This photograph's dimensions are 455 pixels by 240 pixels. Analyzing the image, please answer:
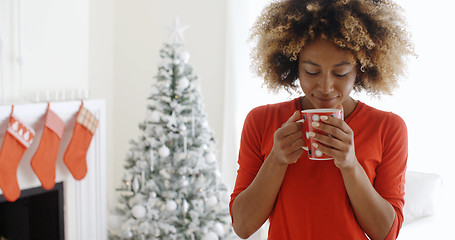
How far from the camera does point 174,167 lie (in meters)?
2.74

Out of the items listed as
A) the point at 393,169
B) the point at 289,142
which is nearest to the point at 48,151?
the point at 289,142

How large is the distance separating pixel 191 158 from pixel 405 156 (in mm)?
1860

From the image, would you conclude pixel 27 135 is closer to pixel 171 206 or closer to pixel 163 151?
pixel 163 151

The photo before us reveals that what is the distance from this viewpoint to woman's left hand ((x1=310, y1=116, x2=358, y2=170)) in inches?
33.3

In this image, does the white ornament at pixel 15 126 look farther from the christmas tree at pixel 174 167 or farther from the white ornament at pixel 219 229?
the white ornament at pixel 219 229

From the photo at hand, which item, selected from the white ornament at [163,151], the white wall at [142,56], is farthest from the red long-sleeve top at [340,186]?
the white wall at [142,56]

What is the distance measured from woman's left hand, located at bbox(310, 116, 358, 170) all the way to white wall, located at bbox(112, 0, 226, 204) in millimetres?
2737

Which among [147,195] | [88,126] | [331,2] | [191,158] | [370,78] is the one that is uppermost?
[331,2]

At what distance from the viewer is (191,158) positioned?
107 inches

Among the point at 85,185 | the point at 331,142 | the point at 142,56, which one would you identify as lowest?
the point at 85,185

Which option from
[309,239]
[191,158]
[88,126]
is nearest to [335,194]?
[309,239]

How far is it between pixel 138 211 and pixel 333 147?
1.99m

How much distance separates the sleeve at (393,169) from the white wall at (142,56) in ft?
8.71

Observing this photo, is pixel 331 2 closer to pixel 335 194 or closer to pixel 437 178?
pixel 335 194
